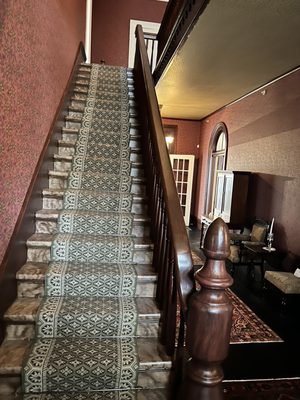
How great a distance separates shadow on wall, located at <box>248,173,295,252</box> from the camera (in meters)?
3.95

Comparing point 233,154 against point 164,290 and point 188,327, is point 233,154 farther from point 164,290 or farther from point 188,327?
point 188,327

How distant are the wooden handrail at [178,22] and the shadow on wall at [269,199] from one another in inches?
89.3

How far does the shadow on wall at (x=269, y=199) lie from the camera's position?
3.95 metres

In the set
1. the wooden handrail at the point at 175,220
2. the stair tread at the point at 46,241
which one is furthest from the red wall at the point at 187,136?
the stair tread at the point at 46,241

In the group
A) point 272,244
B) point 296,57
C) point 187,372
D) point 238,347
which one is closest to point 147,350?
point 187,372

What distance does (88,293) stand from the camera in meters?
1.73

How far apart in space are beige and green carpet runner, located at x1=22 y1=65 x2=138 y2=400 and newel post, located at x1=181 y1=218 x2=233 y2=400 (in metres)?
0.57

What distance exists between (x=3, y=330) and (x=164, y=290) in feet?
2.88

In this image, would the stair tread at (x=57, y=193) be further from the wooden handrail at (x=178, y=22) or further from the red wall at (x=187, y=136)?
the red wall at (x=187, y=136)

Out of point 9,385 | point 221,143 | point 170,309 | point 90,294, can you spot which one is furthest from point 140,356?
point 221,143

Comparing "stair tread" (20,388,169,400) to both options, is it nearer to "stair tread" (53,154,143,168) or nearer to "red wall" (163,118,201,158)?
"stair tread" (53,154,143,168)

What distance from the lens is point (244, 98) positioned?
5.23 meters

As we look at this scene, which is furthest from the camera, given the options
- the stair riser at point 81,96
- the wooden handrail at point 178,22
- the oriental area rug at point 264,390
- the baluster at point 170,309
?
the stair riser at point 81,96

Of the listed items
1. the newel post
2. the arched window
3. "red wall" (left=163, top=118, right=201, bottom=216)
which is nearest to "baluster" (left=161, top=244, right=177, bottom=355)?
the newel post
